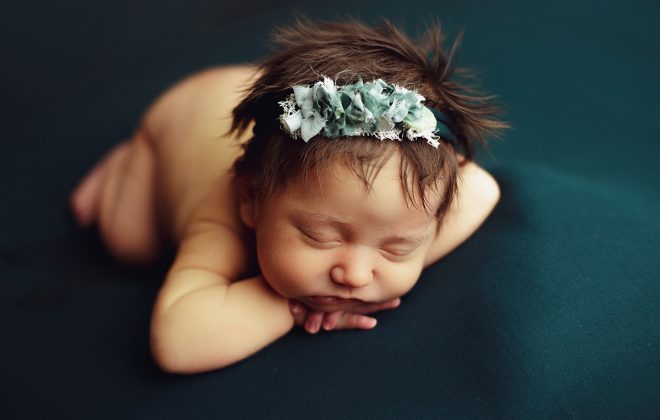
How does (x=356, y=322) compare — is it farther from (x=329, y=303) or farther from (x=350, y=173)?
(x=350, y=173)

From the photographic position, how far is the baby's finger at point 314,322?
0.94m

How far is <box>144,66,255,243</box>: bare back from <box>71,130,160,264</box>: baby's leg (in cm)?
5

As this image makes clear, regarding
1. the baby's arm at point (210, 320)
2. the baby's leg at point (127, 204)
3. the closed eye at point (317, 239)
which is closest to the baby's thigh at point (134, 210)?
the baby's leg at point (127, 204)

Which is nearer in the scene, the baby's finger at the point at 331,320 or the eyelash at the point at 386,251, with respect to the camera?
the eyelash at the point at 386,251

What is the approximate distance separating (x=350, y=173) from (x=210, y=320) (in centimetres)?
30

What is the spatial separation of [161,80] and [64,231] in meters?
0.51

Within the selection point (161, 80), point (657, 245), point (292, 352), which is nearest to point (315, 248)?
point (292, 352)

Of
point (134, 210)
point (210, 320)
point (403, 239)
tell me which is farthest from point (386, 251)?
point (134, 210)

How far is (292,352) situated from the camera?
0.93 m

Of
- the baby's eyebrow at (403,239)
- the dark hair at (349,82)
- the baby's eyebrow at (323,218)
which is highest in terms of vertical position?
the dark hair at (349,82)

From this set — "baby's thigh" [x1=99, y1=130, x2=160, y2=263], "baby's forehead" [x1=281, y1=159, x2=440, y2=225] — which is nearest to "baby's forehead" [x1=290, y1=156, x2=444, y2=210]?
"baby's forehead" [x1=281, y1=159, x2=440, y2=225]

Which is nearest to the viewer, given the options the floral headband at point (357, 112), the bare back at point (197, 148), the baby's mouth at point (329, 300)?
the floral headband at point (357, 112)

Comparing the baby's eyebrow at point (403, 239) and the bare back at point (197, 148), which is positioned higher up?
the baby's eyebrow at point (403, 239)

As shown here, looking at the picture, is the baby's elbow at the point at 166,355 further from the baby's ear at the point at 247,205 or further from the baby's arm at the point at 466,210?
the baby's arm at the point at 466,210
